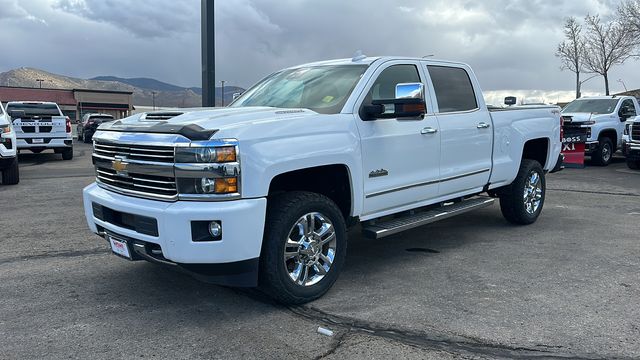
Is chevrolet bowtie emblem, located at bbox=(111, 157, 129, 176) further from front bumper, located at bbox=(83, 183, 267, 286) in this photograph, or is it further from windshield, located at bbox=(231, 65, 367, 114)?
windshield, located at bbox=(231, 65, 367, 114)

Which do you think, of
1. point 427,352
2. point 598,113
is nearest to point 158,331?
point 427,352

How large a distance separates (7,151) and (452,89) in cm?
856

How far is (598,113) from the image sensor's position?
51.9 feet

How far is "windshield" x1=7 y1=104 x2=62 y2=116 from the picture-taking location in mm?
15727

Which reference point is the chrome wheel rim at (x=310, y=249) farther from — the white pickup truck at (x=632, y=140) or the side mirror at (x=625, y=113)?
the side mirror at (x=625, y=113)

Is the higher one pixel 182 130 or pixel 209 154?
pixel 182 130

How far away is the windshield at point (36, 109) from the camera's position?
15727 millimetres

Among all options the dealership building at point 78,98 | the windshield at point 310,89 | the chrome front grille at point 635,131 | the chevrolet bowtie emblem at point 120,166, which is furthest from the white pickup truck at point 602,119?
the dealership building at point 78,98

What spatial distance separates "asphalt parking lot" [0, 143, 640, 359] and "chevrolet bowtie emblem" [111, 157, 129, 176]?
3.47ft

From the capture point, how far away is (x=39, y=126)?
618 inches

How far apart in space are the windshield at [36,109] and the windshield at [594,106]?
15.5 meters

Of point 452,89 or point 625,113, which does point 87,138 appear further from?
point 452,89

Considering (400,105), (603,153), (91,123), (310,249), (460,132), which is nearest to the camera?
(310,249)

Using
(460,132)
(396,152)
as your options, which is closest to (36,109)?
(460,132)
